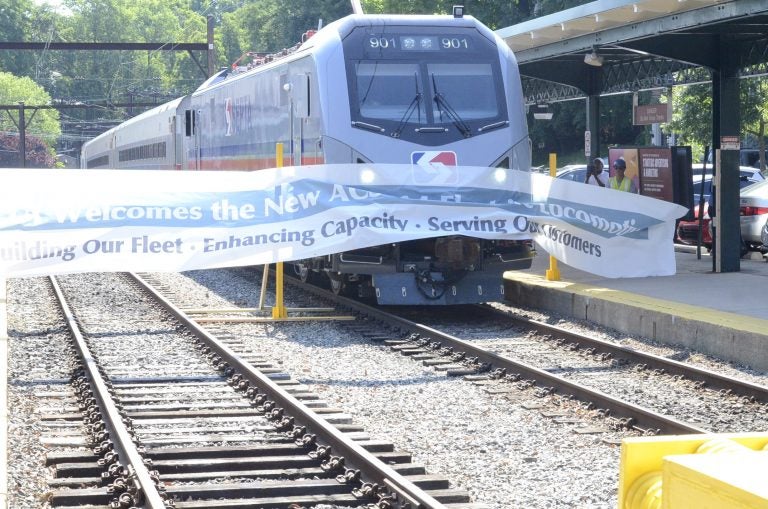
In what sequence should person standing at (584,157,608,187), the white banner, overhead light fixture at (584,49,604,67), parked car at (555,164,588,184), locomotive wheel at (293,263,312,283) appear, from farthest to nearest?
parked car at (555,164,588,184) → overhead light fixture at (584,49,604,67) → person standing at (584,157,608,187) → locomotive wheel at (293,263,312,283) → the white banner

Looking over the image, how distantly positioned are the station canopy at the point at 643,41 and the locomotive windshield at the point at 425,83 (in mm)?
2150

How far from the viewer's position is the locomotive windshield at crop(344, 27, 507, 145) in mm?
14164

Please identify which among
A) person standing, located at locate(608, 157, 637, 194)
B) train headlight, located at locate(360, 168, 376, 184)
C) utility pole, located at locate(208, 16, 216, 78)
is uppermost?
utility pole, located at locate(208, 16, 216, 78)

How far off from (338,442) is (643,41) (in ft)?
37.1

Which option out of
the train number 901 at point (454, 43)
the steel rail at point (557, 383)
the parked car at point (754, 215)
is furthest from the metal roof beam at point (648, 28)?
the steel rail at point (557, 383)

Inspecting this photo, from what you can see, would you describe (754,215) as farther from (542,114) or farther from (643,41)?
(542,114)

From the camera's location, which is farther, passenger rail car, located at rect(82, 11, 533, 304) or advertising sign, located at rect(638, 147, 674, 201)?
advertising sign, located at rect(638, 147, 674, 201)

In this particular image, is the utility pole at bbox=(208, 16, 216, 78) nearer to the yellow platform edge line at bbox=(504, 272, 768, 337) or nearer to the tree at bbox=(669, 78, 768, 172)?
the tree at bbox=(669, 78, 768, 172)

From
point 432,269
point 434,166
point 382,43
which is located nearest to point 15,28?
point 382,43

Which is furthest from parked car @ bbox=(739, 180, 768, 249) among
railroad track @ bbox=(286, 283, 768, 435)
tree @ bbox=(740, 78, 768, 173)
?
tree @ bbox=(740, 78, 768, 173)

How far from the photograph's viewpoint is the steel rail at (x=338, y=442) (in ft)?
20.0

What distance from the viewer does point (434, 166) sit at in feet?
46.1

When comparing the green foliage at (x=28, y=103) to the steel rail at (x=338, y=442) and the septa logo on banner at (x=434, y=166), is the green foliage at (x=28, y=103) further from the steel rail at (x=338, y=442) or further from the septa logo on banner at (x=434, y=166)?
the steel rail at (x=338, y=442)

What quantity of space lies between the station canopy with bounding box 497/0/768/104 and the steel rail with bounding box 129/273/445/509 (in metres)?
7.03
